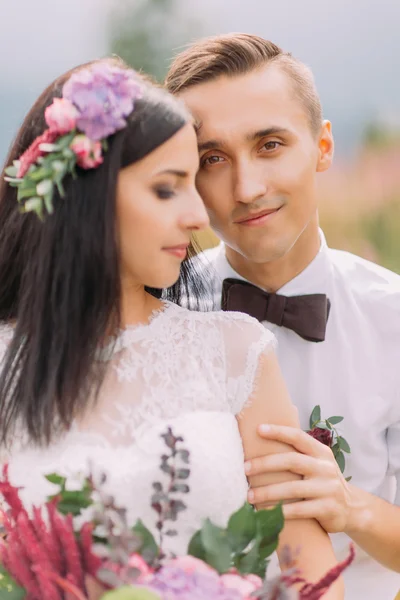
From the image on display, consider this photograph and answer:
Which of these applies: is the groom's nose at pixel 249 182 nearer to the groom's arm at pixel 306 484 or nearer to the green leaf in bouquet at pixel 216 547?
the groom's arm at pixel 306 484

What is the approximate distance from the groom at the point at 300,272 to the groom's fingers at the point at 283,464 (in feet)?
0.79

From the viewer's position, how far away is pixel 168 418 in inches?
68.7


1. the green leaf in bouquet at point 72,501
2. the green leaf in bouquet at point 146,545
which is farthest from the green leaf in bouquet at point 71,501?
the green leaf in bouquet at point 146,545

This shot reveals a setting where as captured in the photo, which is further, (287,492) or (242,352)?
(242,352)

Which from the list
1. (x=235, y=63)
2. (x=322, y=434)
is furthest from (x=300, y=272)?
(x=235, y=63)

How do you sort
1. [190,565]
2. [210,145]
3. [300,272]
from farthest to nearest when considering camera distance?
[300,272] < [210,145] < [190,565]

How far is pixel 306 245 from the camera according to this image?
2.44 m

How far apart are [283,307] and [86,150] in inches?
36.3

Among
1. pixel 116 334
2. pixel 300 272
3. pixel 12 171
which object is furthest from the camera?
pixel 300 272

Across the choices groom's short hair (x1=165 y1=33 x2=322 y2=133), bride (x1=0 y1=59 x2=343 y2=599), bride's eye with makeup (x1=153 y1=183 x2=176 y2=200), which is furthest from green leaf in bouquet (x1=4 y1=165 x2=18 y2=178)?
groom's short hair (x1=165 y1=33 x2=322 y2=133)

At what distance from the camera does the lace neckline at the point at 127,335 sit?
182 centimetres

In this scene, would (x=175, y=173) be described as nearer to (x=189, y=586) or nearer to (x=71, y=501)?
(x=71, y=501)

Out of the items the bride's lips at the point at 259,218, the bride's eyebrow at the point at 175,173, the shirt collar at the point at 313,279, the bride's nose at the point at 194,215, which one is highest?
the bride's eyebrow at the point at 175,173

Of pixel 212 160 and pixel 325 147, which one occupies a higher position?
pixel 325 147
